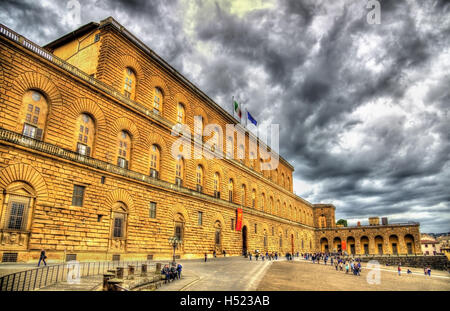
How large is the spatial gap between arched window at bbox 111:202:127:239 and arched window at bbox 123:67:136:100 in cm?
851

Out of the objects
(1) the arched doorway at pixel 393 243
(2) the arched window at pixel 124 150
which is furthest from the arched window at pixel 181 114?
(1) the arched doorway at pixel 393 243

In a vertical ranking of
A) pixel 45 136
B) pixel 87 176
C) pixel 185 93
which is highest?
pixel 185 93

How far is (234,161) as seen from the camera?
124 feet

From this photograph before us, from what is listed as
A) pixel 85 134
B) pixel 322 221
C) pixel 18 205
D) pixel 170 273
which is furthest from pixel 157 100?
pixel 322 221

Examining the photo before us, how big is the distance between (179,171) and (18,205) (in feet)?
45.5

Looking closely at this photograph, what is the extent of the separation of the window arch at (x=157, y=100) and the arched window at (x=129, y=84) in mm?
2358

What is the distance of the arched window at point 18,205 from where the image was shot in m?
14.6

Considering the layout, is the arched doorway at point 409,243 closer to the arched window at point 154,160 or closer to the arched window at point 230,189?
the arched window at point 230,189

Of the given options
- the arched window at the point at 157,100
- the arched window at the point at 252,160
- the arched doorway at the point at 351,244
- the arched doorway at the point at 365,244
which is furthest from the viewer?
Result: the arched doorway at the point at 351,244

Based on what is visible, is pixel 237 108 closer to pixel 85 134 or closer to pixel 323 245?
pixel 85 134

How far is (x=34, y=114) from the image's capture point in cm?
1647
